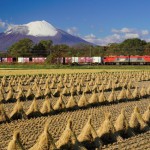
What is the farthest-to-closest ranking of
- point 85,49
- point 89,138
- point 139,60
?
point 85,49, point 139,60, point 89,138

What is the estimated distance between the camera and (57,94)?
29672 mm

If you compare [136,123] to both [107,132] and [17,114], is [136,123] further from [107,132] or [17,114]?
[17,114]

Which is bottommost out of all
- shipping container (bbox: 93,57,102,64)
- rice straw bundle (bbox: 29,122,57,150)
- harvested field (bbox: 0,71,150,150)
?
shipping container (bbox: 93,57,102,64)

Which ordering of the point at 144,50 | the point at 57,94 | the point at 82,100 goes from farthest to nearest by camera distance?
the point at 144,50, the point at 57,94, the point at 82,100

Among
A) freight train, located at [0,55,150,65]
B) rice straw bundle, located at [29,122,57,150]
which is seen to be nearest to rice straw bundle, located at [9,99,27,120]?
rice straw bundle, located at [29,122,57,150]

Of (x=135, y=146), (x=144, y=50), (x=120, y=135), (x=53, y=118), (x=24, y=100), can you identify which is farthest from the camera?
(x=144, y=50)

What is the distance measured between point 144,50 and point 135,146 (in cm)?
11639

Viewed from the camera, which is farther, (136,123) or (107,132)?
(136,123)

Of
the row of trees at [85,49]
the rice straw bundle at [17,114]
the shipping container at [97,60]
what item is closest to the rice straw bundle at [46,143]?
the rice straw bundle at [17,114]

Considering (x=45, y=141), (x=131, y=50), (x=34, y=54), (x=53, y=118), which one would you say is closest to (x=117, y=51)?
(x=131, y=50)

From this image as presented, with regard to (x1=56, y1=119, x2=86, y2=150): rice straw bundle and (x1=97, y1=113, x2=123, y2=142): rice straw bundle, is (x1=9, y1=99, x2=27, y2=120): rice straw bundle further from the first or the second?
(x1=56, y1=119, x2=86, y2=150): rice straw bundle

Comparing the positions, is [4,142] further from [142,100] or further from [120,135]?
[142,100]

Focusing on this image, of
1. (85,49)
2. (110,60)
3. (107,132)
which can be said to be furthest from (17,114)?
(85,49)

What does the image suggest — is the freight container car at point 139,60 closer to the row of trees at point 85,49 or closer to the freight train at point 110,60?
the freight train at point 110,60
